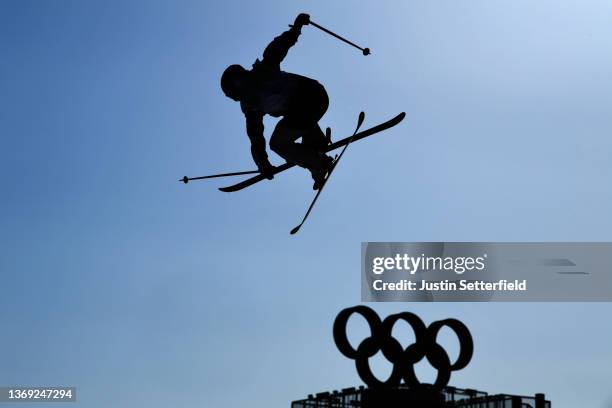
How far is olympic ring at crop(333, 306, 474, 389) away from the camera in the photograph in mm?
14742

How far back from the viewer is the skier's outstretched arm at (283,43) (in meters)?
16.4

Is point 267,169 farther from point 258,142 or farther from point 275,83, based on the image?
point 275,83

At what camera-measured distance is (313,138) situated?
17.2m

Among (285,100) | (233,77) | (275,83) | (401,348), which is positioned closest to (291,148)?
(285,100)

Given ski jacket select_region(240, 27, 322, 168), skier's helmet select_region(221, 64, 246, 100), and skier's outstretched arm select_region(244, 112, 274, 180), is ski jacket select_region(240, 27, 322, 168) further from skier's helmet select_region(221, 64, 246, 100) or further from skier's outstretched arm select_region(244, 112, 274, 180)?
skier's outstretched arm select_region(244, 112, 274, 180)

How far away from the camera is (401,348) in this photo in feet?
49.3

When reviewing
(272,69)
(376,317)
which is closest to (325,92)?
(272,69)

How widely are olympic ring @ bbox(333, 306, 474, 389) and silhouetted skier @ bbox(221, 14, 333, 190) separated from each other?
127 inches

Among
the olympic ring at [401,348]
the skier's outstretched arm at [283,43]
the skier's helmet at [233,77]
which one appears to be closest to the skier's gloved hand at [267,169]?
the skier's helmet at [233,77]

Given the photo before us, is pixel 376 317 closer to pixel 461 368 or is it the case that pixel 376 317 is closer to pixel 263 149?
pixel 461 368

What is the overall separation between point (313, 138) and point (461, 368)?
4648 millimetres

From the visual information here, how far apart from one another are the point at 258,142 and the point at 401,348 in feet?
14.9

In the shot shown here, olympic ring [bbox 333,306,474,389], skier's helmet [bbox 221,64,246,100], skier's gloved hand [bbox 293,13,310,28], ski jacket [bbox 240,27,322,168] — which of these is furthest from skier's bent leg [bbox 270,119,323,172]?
olympic ring [bbox 333,306,474,389]

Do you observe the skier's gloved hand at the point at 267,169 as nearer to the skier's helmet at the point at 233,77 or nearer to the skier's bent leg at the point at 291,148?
the skier's bent leg at the point at 291,148
